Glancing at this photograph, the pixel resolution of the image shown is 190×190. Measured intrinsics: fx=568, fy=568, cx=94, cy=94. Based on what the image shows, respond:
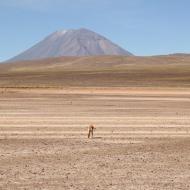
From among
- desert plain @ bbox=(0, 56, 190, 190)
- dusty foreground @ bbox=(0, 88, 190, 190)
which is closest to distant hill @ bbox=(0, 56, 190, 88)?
desert plain @ bbox=(0, 56, 190, 190)

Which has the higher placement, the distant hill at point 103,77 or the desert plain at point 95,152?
the distant hill at point 103,77

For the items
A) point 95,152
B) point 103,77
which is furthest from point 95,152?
point 103,77

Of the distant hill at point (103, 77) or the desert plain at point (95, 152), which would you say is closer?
the desert plain at point (95, 152)

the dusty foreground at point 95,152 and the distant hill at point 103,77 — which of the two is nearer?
the dusty foreground at point 95,152

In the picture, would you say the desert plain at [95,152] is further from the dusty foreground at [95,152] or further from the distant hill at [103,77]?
the distant hill at [103,77]

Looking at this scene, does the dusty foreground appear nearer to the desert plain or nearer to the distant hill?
the desert plain

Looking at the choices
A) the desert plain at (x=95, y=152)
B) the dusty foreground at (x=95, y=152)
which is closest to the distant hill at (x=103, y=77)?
the desert plain at (x=95, y=152)

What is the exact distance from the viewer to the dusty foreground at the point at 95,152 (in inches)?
429

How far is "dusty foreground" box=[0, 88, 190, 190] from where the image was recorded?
35.8ft

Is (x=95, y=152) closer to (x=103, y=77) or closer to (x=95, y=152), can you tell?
(x=95, y=152)

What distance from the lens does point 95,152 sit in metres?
14.6

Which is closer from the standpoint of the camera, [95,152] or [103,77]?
[95,152]

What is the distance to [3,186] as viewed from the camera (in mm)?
10336

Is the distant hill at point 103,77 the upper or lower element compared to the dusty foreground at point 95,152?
upper
